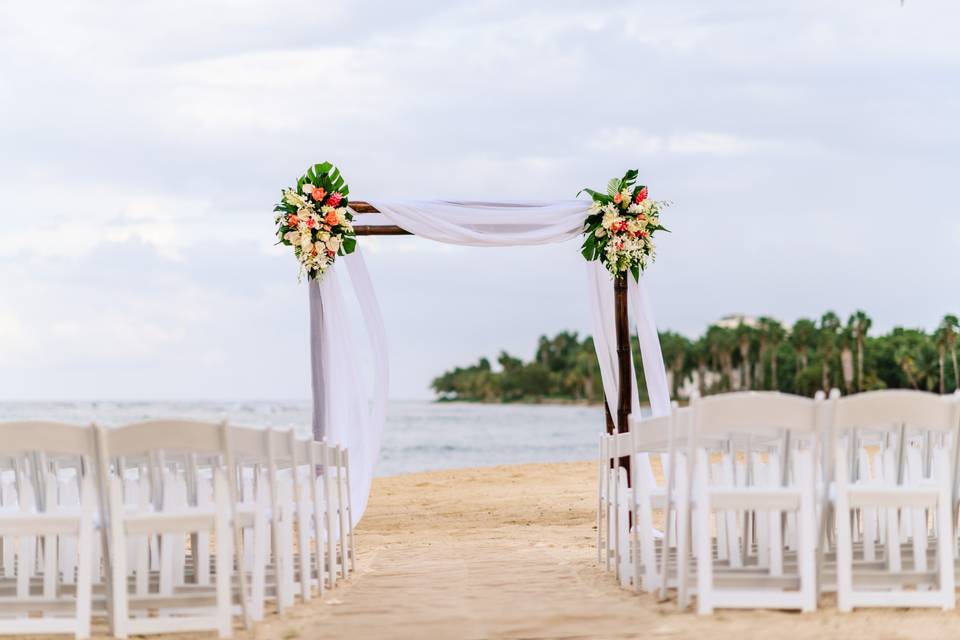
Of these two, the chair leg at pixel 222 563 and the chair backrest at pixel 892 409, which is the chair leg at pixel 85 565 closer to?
the chair leg at pixel 222 563

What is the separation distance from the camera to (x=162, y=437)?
206 inches

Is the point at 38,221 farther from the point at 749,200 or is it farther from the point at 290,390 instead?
the point at 749,200

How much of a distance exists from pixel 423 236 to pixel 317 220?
97cm

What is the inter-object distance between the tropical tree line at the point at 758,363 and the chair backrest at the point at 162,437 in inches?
2632

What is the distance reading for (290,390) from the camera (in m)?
29.4

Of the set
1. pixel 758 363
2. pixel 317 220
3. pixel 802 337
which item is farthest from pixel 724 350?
pixel 317 220

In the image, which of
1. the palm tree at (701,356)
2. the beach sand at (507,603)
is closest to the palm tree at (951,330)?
the palm tree at (701,356)

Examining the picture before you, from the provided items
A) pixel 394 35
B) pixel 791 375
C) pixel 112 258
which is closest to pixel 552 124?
pixel 394 35

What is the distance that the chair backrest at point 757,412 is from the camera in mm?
5344

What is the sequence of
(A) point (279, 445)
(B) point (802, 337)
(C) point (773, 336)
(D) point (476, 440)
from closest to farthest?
1. (A) point (279, 445)
2. (D) point (476, 440)
3. (B) point (802, 337)
4. (C) point (773, 336)

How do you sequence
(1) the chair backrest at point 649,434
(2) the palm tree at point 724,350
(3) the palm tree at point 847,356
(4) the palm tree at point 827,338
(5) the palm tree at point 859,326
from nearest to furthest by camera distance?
1. (1) the chair backrest at point 649,434
2. (3) the palm tree at point 847,356
3. (5) the palm tree at point 859,326
4. (4) the palm tree at point 827,338
5. (2) the palm tree at point 724,350

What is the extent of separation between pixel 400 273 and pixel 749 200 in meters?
10.9

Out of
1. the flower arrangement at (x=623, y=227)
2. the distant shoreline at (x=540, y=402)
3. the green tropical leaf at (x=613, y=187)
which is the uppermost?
the green tropical leaf at (x=613, y=187)

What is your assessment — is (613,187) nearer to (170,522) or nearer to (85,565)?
(170,522)
